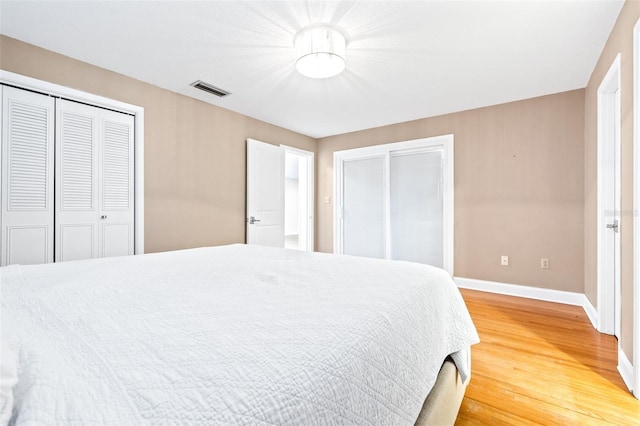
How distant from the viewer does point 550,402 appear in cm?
160

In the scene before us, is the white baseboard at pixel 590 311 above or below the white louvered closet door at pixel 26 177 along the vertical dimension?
below

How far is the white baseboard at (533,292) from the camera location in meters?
3.06

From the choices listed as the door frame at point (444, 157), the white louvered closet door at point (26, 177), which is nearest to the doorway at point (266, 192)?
the door frame at point (444, 157)

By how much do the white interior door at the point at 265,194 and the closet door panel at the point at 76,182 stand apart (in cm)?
176

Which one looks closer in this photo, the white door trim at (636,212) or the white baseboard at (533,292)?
the white door trim at (636,212)

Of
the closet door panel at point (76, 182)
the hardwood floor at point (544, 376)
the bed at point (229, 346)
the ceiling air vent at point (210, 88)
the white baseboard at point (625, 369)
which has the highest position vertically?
the ceiling air vent at point (210, 88)

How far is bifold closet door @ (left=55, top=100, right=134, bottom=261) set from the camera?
254cm

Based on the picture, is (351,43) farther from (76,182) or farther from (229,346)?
(76,182)

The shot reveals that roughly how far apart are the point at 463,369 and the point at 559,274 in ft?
9.23

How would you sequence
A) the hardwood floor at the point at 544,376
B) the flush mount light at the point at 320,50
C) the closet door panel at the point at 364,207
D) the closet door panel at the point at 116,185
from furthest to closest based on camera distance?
the closet door panel at the point at 364,207 → the closet door panel at the point at 116,185 → the flush mount light at the point at 320,50 → the hardwood floor at the point at 544,376

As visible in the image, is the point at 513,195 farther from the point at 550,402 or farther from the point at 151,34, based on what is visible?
the point at 151,34

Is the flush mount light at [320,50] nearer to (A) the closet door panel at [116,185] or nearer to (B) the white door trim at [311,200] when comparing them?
(A) the closet door panel at [116,185]

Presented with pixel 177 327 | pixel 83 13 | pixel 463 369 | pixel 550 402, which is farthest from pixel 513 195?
pixel 83 13

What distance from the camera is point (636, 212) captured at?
168 centimetres
